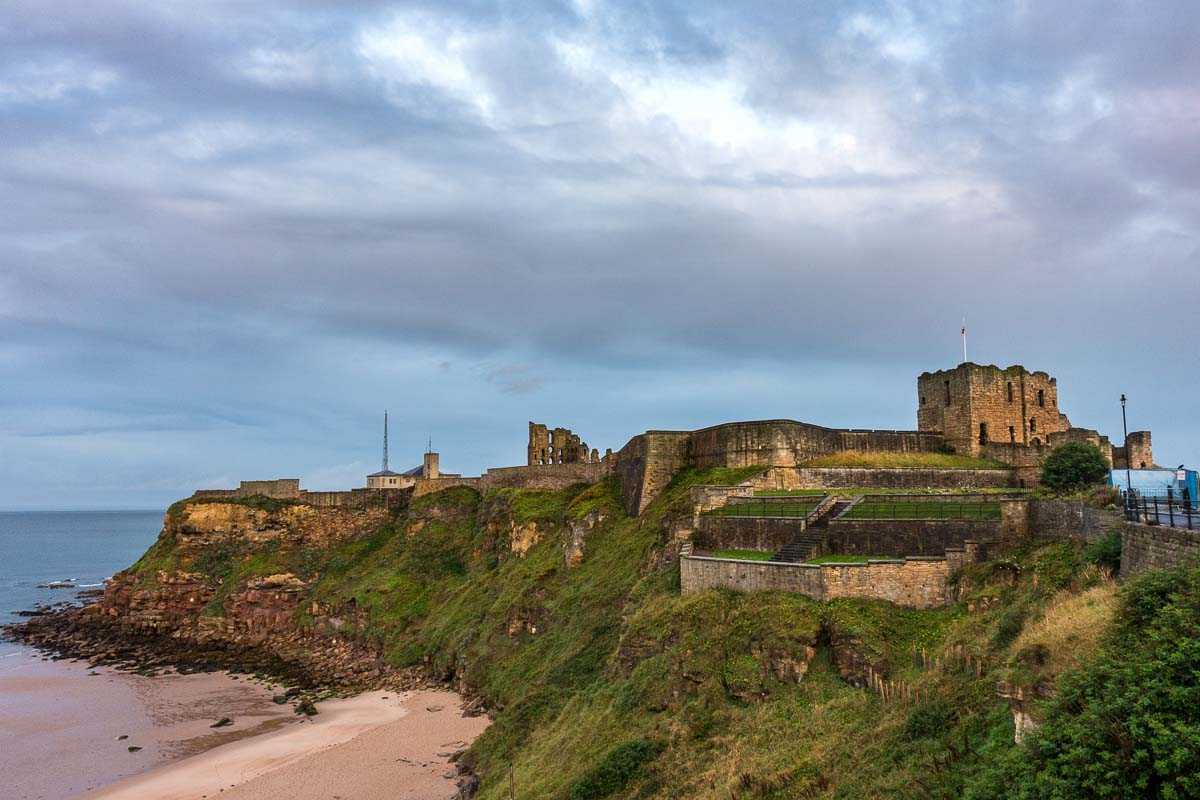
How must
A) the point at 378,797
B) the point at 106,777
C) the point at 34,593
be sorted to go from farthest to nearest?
the point at 34,593, the point at 106,777, the point at 378,797

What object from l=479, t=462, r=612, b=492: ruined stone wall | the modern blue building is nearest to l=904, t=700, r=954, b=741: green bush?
the modern blue building

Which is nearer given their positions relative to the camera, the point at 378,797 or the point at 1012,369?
the point at 378,797

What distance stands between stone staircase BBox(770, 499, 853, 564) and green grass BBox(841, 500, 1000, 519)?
75 centimetres

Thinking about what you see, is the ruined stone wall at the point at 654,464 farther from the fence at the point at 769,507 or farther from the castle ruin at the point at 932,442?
the fence at the point at 769,507

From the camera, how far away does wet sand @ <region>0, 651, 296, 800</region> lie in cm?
3616

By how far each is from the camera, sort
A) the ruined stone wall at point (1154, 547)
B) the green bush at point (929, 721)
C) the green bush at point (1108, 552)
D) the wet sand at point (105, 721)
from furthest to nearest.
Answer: the wet sand at point (105, 721)
the green bush at point (1108, 552)
the green bush at point (929, 721)
the ruined stone wall at point (1154, 547)

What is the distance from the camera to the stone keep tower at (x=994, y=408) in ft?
148

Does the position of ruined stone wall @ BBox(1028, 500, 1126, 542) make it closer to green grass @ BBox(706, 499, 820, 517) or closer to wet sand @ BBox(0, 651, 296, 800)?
green grass @ BBox(706, 499, 820, 517)

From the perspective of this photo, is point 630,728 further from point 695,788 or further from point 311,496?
point 311,496

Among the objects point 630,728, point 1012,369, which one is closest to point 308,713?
point 630,728

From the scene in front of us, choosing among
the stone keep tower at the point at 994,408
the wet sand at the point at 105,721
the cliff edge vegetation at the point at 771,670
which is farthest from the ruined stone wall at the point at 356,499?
the stone keep tower at the point at 994,408

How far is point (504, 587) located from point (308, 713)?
1233cm

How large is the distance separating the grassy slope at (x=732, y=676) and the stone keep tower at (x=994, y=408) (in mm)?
13991

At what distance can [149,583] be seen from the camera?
72.9m
